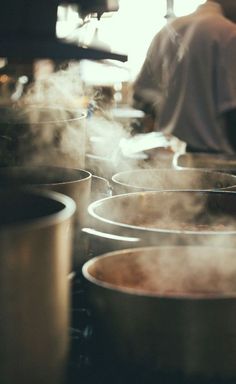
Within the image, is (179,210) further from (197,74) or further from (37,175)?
(197,74)

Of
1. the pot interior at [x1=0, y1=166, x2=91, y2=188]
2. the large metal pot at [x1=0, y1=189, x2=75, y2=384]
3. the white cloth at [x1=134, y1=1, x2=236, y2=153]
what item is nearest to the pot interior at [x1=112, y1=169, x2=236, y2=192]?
the pot interior at [x1=0, y1=166, x2=91, y2=188]

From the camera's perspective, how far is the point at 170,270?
4.37 ft

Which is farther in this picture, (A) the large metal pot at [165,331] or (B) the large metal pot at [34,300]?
(A) the large metal pot at [165,331]

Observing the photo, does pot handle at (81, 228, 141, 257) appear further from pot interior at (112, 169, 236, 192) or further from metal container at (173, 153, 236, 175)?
metal container at (173, 153, 236, 175)

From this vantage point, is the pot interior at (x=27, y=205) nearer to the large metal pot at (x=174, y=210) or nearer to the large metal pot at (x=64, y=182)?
the large metal pot at (x=64, y=182)

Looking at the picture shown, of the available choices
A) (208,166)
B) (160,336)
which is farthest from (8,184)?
(208,166)

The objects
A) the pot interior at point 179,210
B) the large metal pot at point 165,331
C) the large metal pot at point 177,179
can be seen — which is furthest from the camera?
the large metal pot at point 177,179

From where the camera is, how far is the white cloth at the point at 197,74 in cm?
429

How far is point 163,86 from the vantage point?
466cm

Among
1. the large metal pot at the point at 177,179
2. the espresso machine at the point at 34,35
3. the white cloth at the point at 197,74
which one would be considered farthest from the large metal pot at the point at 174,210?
the white cloth at the point at 197,74

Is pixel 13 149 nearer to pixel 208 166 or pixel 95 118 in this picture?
pixel 208 166

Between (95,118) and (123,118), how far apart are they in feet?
9.84

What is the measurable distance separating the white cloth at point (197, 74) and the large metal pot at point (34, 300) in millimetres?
3436

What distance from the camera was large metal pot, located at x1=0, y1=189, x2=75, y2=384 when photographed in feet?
2.98
